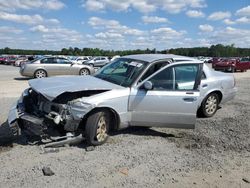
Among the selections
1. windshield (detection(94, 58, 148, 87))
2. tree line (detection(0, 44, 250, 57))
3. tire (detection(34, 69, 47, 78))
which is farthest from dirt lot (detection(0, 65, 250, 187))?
tree line (detection(0, 44, 250, 57))

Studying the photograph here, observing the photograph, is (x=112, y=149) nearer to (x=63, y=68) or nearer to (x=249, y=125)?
(x=249, y=125)

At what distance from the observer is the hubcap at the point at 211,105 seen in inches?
319

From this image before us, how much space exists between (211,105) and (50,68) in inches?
522

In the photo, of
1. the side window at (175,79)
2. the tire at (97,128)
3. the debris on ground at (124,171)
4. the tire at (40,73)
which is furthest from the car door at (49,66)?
the debris on ground at (124,171)

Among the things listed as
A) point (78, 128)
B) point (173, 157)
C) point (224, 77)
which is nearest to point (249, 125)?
point (224, 77)

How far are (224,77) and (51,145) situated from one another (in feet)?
17.5

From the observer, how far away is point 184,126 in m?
6.10

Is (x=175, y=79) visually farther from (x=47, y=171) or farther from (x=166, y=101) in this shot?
(x=47, y=171)

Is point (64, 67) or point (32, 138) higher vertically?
point (64, 67)

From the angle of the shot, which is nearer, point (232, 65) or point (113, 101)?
point (113, 101)

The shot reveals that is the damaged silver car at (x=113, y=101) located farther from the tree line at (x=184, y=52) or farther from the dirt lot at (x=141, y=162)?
the tree line at (x=184, y=52)

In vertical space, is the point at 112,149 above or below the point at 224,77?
below

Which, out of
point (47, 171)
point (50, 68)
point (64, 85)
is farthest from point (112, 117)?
point (50, 68)

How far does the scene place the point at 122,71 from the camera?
6418 mm
